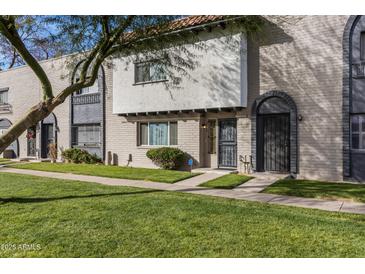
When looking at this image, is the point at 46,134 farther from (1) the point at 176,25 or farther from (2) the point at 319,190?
(2) the point at 319,190

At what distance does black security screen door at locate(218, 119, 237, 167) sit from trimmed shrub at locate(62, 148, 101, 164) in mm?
7310

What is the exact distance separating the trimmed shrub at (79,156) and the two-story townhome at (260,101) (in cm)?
135

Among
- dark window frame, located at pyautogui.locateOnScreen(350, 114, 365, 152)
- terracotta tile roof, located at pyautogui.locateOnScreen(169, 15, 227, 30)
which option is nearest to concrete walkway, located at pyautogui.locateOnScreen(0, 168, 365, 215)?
dark window frame, located at pyautogui.locateOnScreen(350, 114, 365, 152)

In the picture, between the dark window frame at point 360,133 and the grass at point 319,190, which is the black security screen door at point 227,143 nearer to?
the grass at point 319,190

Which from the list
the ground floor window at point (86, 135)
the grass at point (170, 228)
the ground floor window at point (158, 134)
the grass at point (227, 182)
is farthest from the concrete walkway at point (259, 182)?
the ground floor window at point (86, 135)

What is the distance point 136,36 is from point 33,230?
6.64 meters

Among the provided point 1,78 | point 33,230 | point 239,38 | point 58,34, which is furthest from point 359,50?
point 1,78

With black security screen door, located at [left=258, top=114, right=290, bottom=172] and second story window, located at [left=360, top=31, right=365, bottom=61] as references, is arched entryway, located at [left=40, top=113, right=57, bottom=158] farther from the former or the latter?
second story window, located at [left=360, top=31, right=365, bottom=61]

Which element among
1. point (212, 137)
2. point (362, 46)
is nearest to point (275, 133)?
point (212, 137)

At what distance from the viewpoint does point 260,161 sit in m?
12.1

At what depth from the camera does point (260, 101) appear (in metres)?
12.0

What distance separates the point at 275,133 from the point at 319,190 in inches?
147

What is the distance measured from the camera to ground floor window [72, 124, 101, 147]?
17.2m

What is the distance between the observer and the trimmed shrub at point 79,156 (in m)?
16.6
